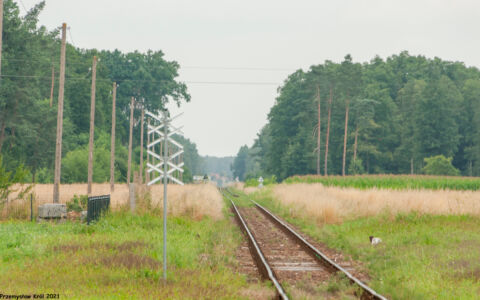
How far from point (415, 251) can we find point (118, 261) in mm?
7497

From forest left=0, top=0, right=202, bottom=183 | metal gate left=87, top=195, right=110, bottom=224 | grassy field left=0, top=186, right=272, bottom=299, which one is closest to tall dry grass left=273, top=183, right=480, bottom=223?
grassy field left=0, top=186, right=272, bottom=299

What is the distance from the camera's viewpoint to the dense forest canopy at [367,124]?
3339 inches

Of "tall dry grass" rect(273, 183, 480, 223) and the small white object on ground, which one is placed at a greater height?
"tall dry grass" rect(273, 183, 480, 223)

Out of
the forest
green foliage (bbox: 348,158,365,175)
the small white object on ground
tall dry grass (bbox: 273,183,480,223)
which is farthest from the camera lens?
green foliage (bbox: 348,158,365,175)

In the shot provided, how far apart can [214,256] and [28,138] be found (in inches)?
1949

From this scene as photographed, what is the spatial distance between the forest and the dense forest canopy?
1935 cm

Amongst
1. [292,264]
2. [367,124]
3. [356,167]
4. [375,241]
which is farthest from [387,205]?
[367,124]

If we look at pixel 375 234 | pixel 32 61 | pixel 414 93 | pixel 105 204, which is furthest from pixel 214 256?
pixel 414 93

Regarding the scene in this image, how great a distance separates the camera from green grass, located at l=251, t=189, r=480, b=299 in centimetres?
1069

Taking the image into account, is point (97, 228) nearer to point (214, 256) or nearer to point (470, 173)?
point (214, 256)

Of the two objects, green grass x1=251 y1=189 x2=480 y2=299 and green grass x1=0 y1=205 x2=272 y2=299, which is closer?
green grass x1=0 y1=205 x2=272 y2=299

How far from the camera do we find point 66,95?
78375 millimetres

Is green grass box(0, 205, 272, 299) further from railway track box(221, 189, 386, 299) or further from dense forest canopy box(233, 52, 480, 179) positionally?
dense forest canopy box(233, 52, 480, 179)

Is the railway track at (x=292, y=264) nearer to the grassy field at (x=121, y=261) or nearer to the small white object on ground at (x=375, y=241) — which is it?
the grassy field at (x=121, y=261)
